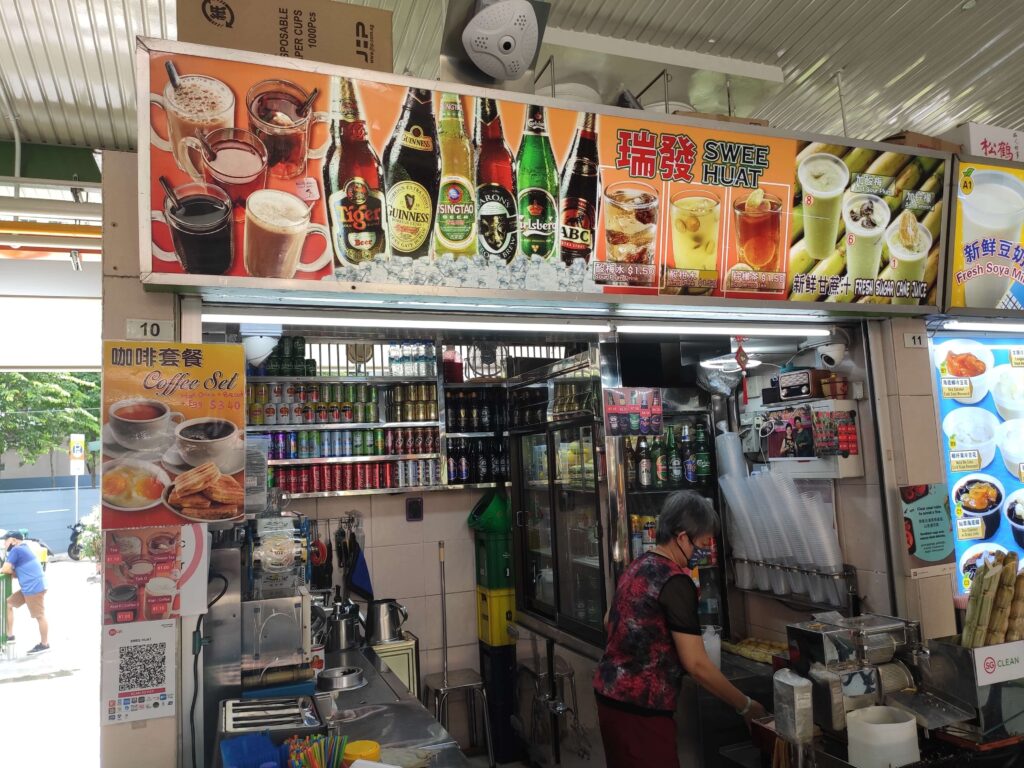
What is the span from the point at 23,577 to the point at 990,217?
32.3ft

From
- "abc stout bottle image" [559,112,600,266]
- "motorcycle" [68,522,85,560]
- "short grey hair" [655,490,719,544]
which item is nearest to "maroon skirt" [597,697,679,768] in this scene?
"short grey hair" [655,490,719,544]

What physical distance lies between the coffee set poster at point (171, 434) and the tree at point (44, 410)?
30.0 feet

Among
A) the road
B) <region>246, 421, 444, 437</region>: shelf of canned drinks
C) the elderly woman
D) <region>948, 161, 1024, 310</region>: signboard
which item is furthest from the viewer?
the road

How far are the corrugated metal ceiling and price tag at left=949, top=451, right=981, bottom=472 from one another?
2.62 metres

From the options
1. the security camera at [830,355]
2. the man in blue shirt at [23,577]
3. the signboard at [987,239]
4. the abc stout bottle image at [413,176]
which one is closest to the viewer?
the abc stout bottle image at [413,176]

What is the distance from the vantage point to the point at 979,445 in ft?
13.6

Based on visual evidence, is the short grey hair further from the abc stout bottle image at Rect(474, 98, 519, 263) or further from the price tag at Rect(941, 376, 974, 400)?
the price tag at Rect(941, 376, 974, 400)

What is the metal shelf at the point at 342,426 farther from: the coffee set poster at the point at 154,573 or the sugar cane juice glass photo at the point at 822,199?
the sugar cane juice glass photo at the point at 822,199

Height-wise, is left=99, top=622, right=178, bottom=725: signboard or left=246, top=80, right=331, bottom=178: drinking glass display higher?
left=246, top=80, right=331, bottom=178: drinking glass display

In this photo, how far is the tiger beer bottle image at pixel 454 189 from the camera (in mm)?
2730

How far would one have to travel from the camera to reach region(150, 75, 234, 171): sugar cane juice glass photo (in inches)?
90.4

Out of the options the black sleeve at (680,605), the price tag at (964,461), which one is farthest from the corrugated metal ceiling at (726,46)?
the black sleeve at (680,605)

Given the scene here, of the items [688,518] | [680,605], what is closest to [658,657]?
[680,605]

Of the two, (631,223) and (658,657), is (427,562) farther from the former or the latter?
(631,223)
